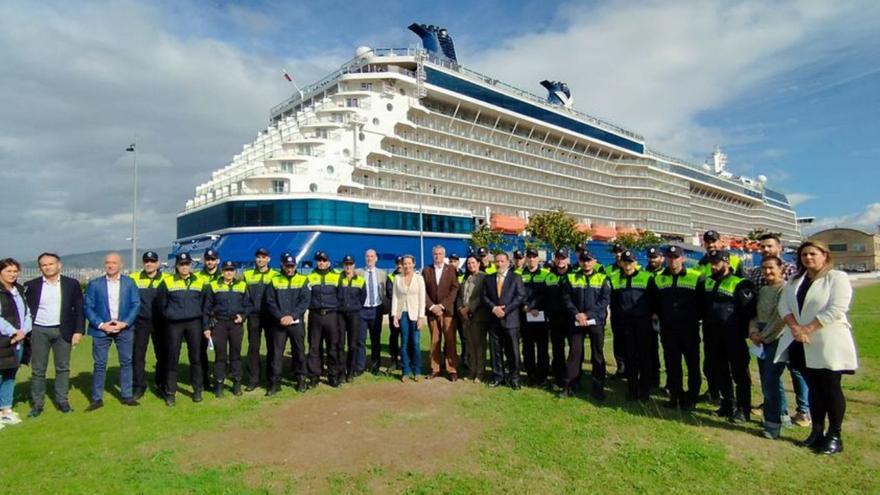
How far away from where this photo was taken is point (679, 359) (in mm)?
5988

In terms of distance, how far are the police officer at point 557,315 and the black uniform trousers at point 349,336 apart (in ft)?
9.59

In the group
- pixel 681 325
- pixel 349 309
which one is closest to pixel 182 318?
pixel 349 309

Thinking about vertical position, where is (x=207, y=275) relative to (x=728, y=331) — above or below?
above

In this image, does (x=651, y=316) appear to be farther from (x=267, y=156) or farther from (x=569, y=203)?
(x=569, y=203)

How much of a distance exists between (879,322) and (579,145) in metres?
47.1

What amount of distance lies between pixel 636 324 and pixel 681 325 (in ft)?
1.95

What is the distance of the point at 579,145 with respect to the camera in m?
58.0

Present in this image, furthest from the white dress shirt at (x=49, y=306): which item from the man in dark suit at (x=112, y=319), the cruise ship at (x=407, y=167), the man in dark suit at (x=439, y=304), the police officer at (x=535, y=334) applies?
the cruise ship at (x=407, y=167)

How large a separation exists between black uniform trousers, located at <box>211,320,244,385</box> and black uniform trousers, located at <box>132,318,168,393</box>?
0.65 m

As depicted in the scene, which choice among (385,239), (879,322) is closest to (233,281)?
(879,322)

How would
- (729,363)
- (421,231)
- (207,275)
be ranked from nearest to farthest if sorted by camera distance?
(729,363)
(207,275)
(421,231)

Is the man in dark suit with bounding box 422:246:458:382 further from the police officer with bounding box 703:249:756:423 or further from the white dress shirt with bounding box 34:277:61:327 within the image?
the white dress shirt with bounding box 34:277:61:327

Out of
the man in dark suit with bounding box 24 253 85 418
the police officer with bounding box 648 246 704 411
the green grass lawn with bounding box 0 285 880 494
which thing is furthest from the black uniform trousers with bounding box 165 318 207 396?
the police officer with bounding box 648 246 704 411

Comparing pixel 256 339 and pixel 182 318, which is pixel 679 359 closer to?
pixel 256 339
